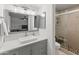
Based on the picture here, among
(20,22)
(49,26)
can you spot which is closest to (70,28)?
(49,26)

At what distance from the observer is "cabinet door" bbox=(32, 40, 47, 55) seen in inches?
65.6

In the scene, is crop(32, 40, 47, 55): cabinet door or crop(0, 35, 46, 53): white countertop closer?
crop(0, 35, 46, 53): white countertop

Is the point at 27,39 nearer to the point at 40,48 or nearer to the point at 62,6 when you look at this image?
the point at 40,48

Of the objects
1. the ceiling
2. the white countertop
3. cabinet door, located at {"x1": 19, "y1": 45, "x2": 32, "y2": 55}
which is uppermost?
the ceiling

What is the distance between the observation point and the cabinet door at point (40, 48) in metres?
1.67

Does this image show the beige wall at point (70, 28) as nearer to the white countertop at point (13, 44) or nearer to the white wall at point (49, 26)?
the white wall at point (49, 26)

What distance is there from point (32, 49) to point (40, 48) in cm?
13

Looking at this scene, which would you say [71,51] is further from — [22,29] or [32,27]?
[22,29]

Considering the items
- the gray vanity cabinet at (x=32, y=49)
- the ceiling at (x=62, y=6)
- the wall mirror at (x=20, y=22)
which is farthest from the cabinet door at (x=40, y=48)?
the ceiling at (x=62, y=6)

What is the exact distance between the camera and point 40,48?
168cm

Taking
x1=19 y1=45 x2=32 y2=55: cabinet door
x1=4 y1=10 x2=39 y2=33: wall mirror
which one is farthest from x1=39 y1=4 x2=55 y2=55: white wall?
x1=19 y1=45 x2=32 y2=55: cabinet door

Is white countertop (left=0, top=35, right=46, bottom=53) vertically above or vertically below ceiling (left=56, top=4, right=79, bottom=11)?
below

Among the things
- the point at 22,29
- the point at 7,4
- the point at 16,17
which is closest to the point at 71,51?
the point at 22,29

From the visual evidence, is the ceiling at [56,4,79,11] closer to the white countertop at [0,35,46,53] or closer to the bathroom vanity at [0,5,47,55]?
the bathroom vanity at [0,5,47,55]
